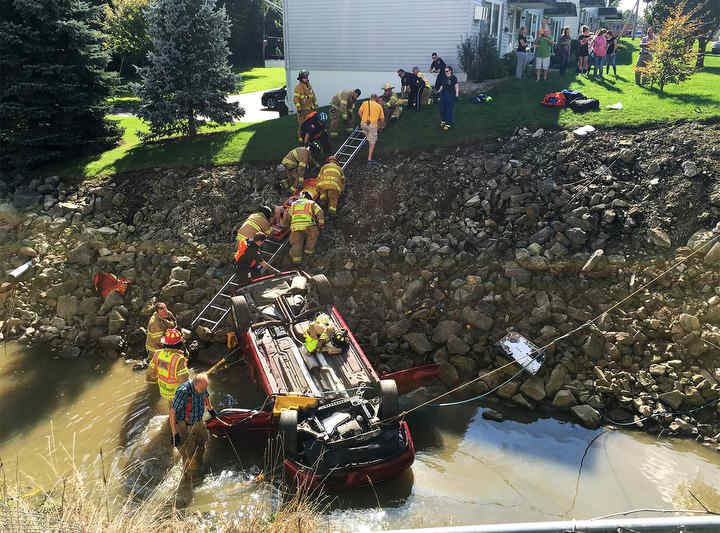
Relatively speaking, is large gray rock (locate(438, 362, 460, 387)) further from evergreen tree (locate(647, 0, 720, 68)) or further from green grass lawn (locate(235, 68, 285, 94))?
evergreen tree (locate(647, 0, 720, 68))

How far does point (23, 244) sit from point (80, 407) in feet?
18.9

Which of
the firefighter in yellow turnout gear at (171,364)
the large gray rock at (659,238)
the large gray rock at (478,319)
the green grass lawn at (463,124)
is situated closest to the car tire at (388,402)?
the large gray rock at (478,319)

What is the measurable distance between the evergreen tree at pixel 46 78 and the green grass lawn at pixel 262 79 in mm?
13143

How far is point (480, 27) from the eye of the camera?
19.7 metres

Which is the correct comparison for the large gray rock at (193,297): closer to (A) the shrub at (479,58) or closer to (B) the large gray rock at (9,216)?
(B) the large gray rock at (9,216)

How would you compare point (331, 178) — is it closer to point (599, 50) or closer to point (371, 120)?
point (371, 120)

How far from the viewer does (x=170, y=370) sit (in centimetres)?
801

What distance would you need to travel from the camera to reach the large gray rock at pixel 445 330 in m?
9.80

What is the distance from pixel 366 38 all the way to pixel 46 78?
11552mm

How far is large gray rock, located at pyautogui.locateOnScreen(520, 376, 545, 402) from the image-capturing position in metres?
8.83

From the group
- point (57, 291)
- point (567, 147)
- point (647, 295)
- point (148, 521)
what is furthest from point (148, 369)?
point (567, 147)

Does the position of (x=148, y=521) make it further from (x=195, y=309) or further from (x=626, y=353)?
(x=626, y=353)

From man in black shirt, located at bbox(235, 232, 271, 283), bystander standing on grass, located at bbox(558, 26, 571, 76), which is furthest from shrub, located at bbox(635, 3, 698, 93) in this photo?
man in black shirt, located at bbox(235, 232, 271, 283)

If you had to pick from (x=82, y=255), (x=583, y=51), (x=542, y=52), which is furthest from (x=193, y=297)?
(x=583, y=51)
